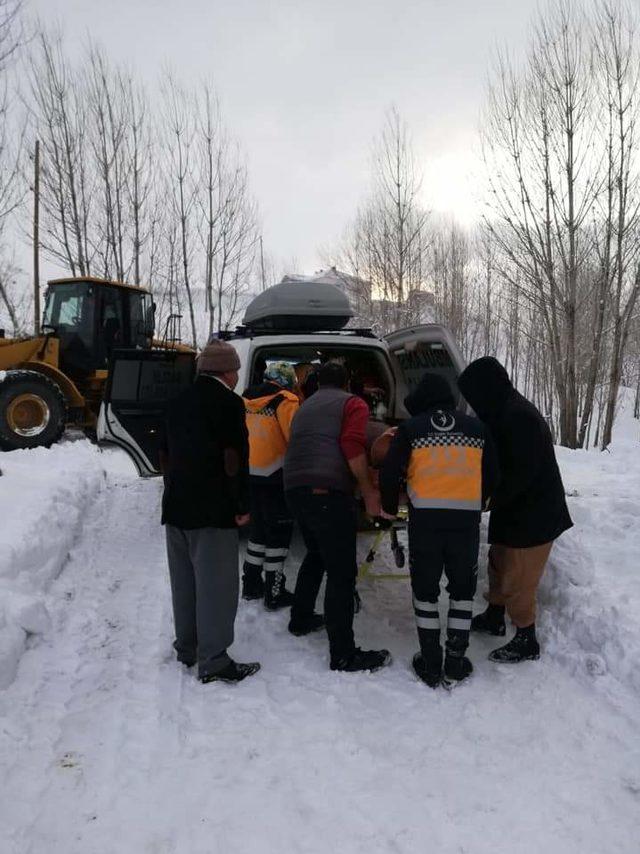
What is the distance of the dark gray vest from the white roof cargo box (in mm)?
3003

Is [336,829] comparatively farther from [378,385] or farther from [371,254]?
[371,254]

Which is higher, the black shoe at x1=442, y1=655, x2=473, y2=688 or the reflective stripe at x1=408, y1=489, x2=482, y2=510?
the reflective stripe at x1=408, y1=489, x2=482, y2=510

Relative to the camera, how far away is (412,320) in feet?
79.2

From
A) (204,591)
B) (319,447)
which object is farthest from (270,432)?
(204,591)

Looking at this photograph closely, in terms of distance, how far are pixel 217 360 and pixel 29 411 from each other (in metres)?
8.48

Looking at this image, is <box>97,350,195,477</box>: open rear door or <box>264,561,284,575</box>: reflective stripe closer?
<box>264,561,284,575</box>: reflective stripe

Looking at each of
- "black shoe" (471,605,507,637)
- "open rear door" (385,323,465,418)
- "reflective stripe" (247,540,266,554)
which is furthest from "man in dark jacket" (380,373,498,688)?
"open rear door" (385,323,465,418)

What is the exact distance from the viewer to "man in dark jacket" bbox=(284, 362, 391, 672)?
3.53 meters

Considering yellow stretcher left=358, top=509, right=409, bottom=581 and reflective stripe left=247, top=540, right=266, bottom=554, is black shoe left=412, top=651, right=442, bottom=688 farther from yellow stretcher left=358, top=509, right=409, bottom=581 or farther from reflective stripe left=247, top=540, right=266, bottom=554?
reflective stripe left=247, top=540, right=266, bottom=554

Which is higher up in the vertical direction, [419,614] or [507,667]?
[419,614]

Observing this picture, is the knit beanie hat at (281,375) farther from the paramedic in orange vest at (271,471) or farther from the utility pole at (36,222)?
the utility pole at (36,222)

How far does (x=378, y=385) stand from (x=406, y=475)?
358cm

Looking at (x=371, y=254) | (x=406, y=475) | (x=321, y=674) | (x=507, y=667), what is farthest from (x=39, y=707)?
(x=371, y=254)

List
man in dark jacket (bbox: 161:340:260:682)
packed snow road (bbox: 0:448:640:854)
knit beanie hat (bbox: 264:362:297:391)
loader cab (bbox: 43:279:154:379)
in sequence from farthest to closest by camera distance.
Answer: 1. loader cab (bbox: 43:279:154:379)
2. knit beanie hat (bbox: 264:362:297:391)
3. man in dark jacket (bbox: 161:340:260:682)
4. packed snow road (bbox: 0:448:640:854)
